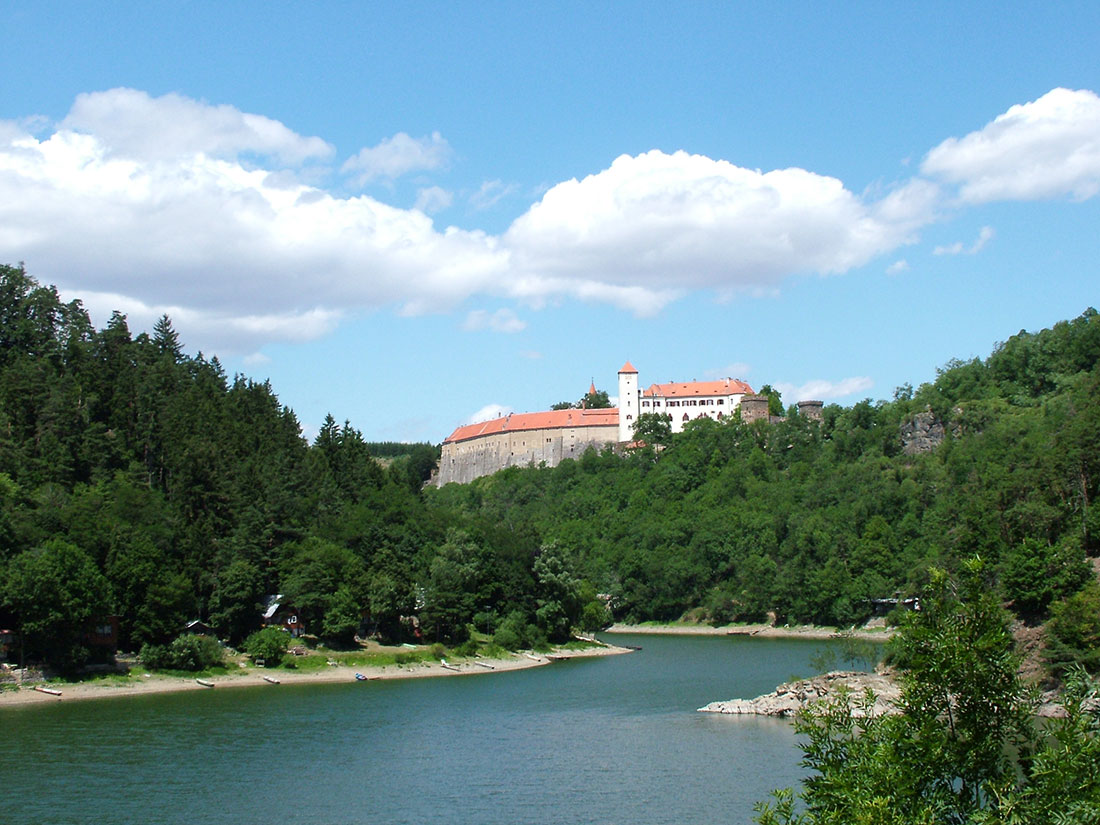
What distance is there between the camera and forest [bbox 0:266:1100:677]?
1850 inches

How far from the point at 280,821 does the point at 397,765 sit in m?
6.57

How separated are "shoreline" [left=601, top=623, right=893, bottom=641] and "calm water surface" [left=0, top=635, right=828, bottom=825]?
1019 inches

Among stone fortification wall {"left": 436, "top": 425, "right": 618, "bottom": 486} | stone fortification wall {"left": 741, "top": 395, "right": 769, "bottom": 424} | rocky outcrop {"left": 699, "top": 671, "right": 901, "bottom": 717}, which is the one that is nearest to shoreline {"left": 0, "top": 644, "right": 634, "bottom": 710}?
rocky outcrop {"left": 699, "top": 671, "right": 901, "bottom": 717}

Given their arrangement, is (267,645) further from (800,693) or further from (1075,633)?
(1075,633)

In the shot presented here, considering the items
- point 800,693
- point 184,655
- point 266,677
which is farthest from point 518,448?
point 800,693

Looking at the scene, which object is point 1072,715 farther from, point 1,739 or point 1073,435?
point 1073,435

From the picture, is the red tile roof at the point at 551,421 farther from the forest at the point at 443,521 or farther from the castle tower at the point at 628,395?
the forest at the point at 443,521

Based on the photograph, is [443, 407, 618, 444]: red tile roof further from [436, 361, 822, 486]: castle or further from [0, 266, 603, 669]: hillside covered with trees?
[0, 266, 603, 669]: hillside covered with trees

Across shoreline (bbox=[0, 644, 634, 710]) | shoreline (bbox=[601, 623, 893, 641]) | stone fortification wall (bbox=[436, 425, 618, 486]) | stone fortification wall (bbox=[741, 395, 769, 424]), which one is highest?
stone fortification wall (bbox=[741, 395, 769, 424])

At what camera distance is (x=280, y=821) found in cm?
2617

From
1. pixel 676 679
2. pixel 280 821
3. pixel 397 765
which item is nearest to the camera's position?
pixel 280 821

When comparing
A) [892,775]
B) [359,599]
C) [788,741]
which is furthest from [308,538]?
[892,775]

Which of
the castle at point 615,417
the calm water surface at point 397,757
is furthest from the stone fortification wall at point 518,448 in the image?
the calm water surface at point 397,757

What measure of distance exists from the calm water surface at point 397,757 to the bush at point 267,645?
9.60 ft
